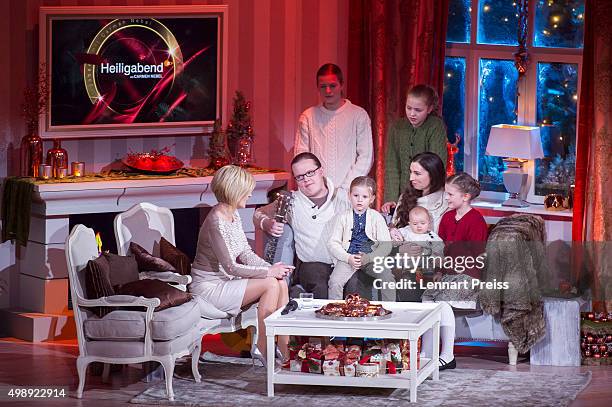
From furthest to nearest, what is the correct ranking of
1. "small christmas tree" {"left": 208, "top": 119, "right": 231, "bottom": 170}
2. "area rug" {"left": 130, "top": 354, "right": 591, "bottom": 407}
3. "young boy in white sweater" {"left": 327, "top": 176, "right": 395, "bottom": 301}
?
"small christmas tree" {"left": 208, "top": 119, "right": 231, "bottom": 170} < "young boy in white sweater" {"left": 327, "top": 176, "right": 395, "bottom": 301} < "area rug" {"left": 130, "top": 354, "right": 591, "bottom": 407}

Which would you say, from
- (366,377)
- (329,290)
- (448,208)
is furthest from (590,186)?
(366,377)

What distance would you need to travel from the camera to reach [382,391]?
21.9 feet

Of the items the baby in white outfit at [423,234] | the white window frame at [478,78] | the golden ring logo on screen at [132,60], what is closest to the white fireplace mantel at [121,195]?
the golden ring logo on screen at [132,60]

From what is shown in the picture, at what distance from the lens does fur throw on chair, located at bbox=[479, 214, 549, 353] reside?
7254mm

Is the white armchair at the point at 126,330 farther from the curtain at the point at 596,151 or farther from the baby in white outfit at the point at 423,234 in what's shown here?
the curtain at the point at 596,151

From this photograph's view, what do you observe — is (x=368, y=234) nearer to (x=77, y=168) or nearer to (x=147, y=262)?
(x=147, y=262)

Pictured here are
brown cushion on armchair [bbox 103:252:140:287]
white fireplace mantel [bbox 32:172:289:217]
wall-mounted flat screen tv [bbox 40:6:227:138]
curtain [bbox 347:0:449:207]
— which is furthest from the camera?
curtain [bbox 347:0:449:207]

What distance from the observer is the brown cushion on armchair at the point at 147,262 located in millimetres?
7086

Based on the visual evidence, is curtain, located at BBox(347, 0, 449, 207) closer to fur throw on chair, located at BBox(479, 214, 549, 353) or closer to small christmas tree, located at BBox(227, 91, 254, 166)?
small christmas tree, located at BBox(227, 91, 254, 166)

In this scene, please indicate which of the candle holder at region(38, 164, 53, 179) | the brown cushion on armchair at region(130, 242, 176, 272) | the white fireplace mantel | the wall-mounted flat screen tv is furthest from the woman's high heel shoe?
the wall-mounted flat screen tv

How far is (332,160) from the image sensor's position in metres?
8.51

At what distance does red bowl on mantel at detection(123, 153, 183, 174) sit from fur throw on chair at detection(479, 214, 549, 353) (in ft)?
7.48

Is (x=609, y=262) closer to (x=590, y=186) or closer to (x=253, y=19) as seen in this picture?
(x=590, y=186)

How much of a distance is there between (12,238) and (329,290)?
2.11 meters
